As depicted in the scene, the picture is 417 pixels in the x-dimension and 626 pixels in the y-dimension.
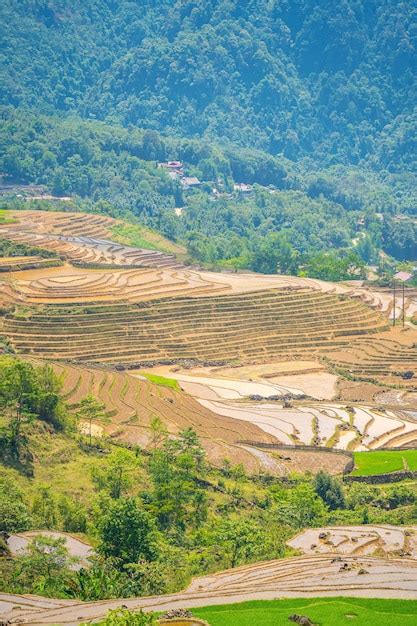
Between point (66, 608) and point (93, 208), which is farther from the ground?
point (66, 608)

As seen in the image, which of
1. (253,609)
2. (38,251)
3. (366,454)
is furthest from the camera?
(38,251)

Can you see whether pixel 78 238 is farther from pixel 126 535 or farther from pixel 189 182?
pixel 126 535

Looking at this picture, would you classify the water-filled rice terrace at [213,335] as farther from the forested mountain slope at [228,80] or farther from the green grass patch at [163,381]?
the forested mountain slope at [228,80]

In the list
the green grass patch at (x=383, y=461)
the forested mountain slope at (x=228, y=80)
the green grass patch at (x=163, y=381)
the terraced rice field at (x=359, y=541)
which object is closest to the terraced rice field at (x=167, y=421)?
the green grass patch at (x=163, y=381)

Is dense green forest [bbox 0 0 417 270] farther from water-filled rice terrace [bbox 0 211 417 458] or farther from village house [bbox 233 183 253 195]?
water-filled rice terrace [bbox 0 211 417 458]

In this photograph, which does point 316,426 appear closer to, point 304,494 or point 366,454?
point 366,454

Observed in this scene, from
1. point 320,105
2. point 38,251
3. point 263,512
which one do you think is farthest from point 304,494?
point 320,105
